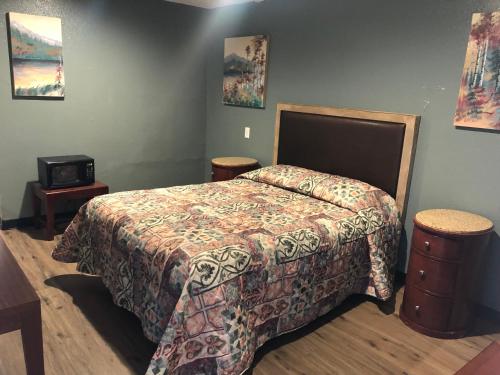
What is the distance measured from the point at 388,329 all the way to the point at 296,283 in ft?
2.46

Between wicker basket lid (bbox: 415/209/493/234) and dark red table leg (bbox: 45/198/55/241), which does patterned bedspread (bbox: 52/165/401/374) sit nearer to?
wicker basket lid (bbox: 415/209/493/234)

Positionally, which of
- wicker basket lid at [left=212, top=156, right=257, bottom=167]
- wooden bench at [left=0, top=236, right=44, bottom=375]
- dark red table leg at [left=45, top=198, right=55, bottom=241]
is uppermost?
wicker basket lid at [left=212, top=156, right=257, bottom=167]

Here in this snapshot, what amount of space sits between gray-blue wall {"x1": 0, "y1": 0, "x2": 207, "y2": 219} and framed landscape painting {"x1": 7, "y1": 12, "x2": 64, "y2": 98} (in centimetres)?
6

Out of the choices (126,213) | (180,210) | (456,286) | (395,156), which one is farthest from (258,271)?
(395,156)

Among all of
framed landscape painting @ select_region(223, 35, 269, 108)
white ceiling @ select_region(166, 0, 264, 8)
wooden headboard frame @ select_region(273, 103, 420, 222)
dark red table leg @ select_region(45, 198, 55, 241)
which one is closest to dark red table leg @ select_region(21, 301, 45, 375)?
dark red table leg @ select_region(45, 198, 55, 241)

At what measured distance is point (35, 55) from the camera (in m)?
3.53

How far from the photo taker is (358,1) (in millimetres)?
3119

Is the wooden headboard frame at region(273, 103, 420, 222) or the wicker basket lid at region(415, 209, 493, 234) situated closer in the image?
the wicker basket lid at region(415, 209, 493, 234)

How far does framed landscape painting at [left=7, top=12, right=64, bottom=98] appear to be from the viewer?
342 centimetres

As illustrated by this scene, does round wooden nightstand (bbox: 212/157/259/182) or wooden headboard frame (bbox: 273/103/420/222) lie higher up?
wooden headboard frame (bbox: 273/103/420/222)

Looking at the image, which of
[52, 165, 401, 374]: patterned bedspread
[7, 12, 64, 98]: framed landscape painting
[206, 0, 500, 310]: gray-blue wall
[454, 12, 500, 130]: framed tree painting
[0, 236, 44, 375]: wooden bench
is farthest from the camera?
[7, 12, 64, 98]: framed landscape painting

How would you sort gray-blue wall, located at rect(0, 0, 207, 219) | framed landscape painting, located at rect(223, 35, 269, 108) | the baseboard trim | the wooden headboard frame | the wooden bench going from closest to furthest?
the wooden bench < the wooden headboard frame < gray-blue wall, located at rect(0, 0, 207, 219) < the baseboard trim < framed landscape painting, located at rect(223, 35, 269, 108)

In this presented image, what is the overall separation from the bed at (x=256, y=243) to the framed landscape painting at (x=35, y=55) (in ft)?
5.15

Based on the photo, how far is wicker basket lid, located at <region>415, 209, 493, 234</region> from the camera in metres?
2.28
